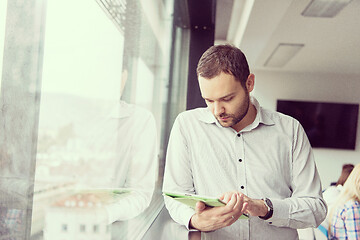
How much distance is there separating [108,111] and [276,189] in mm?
618

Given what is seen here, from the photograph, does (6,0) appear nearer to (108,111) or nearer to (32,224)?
(32,224)

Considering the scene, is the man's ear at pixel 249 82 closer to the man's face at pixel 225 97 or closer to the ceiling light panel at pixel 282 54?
the man's face at pixel 225 97

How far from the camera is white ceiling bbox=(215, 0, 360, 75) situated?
3715 mm

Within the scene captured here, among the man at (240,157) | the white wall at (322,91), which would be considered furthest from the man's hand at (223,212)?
the white wall at (322,91)

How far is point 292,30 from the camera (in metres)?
4.69

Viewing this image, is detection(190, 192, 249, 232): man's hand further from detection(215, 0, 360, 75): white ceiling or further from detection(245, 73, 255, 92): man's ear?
detection(215, 0, 360, 75): white ceiling

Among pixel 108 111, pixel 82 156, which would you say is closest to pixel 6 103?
pixel 82 156

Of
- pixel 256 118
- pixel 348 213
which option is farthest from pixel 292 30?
pixel 256 118

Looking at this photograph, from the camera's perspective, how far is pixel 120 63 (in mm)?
1368

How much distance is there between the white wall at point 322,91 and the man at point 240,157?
592 cm

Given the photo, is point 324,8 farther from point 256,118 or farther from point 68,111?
point 68,111

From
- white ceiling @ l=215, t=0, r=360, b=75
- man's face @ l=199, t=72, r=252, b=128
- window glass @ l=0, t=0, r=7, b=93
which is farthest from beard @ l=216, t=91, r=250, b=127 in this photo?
white ceiling @ l=215, t=0, r=360, b=75

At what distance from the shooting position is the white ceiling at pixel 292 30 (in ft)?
12.2

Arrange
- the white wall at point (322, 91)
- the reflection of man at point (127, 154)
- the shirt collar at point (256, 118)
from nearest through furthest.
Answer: the reflection of man at point (127, 154) < the shirt collar at point (256, 118) < the white wall at point (322, 91)
